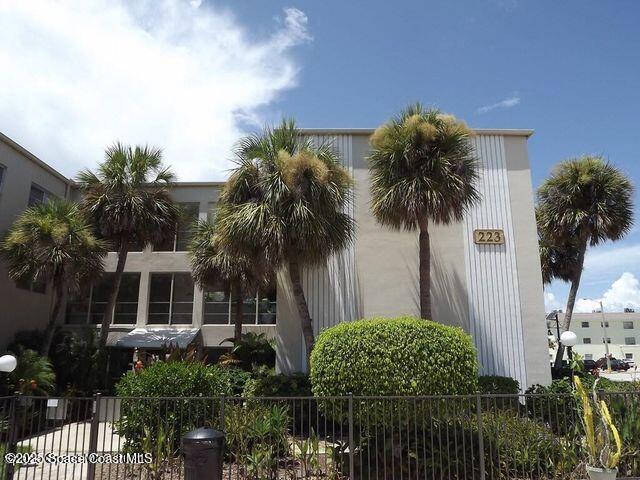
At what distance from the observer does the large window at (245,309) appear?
22.0m

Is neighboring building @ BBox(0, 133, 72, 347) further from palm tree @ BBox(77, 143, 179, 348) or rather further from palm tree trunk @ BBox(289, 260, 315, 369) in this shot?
palm tree trunk @ BBox(289, 260, 315, 369)

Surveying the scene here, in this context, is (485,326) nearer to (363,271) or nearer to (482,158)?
(363,271)

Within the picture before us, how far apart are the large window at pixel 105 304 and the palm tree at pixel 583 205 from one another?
17.9 meters

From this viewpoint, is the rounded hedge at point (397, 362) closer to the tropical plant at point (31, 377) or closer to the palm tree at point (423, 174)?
the palm tree at point (423, 174)

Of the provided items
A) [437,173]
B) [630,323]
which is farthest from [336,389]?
[630,323]

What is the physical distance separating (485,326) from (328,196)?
6.26m

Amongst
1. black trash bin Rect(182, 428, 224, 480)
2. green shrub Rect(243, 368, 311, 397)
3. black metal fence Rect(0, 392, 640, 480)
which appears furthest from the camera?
green shrub Rect(243, 368, 311, 397)

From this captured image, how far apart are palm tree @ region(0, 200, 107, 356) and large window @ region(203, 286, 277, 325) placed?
6308 millimetres

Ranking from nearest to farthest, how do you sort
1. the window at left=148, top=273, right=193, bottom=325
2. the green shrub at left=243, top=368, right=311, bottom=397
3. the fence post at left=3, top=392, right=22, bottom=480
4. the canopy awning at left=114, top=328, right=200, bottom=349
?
the fence post at left=3, top=392, right=22, bottom=480 → the green shrub at left=243, top=368, right=311, bottom=397 → the canopy awning at left=114, top=328, right=200, bottom=349 → the window at left=148, top=273, right=193, bottom=325

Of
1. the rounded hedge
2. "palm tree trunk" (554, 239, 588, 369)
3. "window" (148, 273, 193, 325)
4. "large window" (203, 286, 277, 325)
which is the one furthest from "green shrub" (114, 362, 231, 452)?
"palm tree trunk" (554, 239, 588, 369)

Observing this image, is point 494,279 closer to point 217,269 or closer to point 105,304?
point 217,269

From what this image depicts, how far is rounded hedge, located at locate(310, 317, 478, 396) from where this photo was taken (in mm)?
7996

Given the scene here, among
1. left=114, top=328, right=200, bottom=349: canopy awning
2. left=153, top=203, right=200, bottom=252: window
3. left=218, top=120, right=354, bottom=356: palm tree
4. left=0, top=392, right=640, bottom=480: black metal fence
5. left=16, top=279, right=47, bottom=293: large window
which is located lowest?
left=0, top=392, right=640, bottom=480: black metal fence

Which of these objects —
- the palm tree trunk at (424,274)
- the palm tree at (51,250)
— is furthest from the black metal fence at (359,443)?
the palm tree at (51,250)
